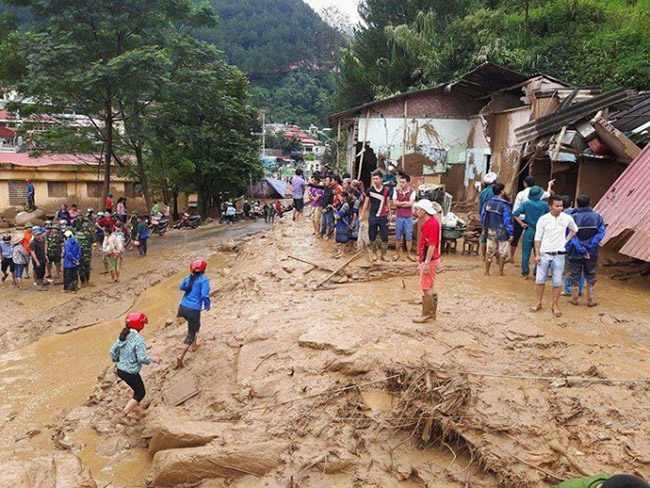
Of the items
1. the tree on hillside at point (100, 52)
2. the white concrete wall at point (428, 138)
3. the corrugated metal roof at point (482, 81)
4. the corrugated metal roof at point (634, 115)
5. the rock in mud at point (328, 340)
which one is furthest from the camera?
the white concrete wall at point (428, 138)

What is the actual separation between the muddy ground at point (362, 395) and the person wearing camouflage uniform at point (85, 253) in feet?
13.8

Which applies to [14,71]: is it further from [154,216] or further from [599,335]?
[599,335]

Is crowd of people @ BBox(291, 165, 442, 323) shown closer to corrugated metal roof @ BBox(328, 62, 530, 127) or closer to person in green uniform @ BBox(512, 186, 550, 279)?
person in green uniform @ BBox(512, 186, 550, 279)

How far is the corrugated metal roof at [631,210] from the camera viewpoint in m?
8.85

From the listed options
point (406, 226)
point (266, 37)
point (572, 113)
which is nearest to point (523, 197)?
point (406, 226)

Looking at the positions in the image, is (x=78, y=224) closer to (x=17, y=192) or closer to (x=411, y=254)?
(x=411, y=254)

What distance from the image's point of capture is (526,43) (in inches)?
901

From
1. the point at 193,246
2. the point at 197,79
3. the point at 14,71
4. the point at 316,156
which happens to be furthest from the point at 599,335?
the point at 316,156

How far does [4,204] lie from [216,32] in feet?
263

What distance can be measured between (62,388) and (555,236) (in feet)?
25.7

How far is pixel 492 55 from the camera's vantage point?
69.6ft

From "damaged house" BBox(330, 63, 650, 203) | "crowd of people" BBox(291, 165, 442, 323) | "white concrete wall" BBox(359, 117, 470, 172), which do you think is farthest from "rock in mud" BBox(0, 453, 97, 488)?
"white concrete wall" BBox(359, 117, 470, 172)

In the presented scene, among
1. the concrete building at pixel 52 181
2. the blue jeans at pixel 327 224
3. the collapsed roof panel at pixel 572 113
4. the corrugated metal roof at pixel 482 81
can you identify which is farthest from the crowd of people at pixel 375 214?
the concrete building at pixel 52 181

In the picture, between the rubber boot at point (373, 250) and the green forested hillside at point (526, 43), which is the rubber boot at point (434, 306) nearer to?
the rubber boot at point (373, 250)
